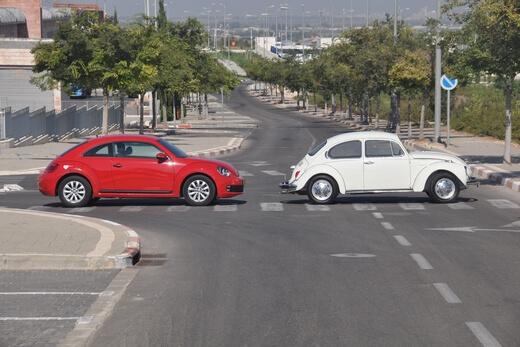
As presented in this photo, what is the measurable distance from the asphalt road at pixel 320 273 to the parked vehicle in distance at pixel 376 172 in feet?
1.25

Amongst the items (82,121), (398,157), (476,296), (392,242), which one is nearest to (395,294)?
(476,296)

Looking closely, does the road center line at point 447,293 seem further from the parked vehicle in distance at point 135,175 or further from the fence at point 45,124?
the fence at point 45,124

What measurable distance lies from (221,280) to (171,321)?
232 centimetres

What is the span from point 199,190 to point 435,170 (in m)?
4.86

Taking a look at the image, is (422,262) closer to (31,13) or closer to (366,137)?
(366,137)

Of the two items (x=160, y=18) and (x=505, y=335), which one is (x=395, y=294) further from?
(x=160, y=18)

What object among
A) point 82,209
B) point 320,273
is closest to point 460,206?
point 82,209

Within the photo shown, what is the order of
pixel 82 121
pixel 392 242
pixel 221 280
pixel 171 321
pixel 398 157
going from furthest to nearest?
pixel 82 121 < pixel 398 157 < pixel 392 242 < pixel 221 280 < pixel 171 321

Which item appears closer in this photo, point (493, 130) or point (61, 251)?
point (61, 251)

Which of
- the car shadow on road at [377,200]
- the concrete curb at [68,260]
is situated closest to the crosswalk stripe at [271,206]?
the car shadow on road at [377,200]

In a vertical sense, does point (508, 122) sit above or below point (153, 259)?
above

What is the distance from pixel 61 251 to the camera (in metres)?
12.7

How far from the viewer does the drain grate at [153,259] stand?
1269cm

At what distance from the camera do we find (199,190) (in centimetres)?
2003
